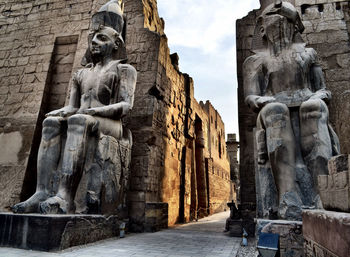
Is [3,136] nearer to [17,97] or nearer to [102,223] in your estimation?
[17,97]

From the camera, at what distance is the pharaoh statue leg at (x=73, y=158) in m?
2.90

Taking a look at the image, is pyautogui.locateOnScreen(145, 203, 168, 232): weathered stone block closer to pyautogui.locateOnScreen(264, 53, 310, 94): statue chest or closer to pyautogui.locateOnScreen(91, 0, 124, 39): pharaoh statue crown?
pyautogui.locateOnScreen(264, 53, 310, 94): statue chest

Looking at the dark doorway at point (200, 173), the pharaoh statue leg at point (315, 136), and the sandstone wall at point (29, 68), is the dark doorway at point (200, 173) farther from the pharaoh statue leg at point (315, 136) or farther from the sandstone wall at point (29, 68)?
the pharaoh statue leg at point (315, 136)

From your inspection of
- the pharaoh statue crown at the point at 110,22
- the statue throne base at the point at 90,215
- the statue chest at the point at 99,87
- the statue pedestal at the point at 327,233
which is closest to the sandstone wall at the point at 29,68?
the pharaoh statue crown at the point at 110,22

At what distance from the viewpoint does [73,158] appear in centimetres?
299

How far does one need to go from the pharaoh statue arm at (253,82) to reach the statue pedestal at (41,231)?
7.19ft

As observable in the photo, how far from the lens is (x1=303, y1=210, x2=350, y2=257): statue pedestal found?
1.06 metres

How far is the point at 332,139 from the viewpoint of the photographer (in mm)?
2555

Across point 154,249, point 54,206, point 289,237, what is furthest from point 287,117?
point 54,206

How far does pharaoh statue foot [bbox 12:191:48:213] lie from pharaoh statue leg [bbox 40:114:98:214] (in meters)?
0.23

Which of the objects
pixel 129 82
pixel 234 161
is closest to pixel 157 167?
pixel 129 82

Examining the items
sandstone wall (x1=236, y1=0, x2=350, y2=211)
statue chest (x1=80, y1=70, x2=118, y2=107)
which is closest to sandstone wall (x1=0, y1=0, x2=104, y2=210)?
statue chest (x1=80, y1=70, x2=118, y2=107)

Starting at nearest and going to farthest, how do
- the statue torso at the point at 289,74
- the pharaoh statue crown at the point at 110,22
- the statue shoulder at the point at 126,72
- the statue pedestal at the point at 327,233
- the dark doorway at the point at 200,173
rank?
the statue pedestal at the point at 327,233 < the statue torso at the point at 289,74 < the statue shoulder at the point at 126,72 < the pharaoh statue crown at the point at 110,22 < the dark doorway at the point at 200,173

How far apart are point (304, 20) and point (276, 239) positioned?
12.8 feet
